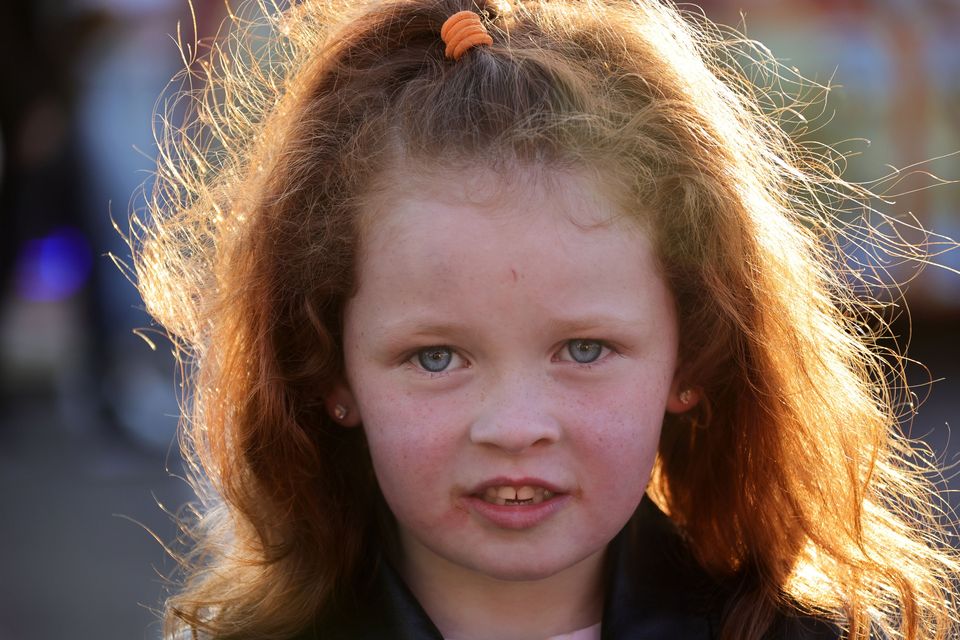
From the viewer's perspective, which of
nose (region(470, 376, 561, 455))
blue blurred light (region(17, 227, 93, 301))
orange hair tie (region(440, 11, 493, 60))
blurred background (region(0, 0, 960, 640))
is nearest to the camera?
nose (region(470, 376, 561, 455))

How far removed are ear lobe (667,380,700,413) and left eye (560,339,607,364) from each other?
249mm

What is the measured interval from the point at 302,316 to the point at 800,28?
5073mm

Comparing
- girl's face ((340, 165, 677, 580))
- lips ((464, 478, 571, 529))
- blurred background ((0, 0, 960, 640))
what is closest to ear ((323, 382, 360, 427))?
girl's face ((340, 165, 677, 580))

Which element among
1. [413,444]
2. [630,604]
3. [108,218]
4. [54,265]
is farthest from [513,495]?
[54,265]

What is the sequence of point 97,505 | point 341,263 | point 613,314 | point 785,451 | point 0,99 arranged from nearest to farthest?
1. point 613,314
2. point 341,263
3. point 785,451
4. point 97,505
5. point 0,99

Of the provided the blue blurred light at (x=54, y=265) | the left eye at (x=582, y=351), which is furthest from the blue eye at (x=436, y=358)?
the blue blurred light at (x=54, y=265)

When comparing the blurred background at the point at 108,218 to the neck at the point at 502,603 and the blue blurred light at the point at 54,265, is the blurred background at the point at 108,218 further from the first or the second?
the neck at the point at 502,603

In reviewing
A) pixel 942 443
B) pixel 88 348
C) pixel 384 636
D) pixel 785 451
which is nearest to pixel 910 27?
pixel 942 443

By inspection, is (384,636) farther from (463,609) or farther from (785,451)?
(785,451)

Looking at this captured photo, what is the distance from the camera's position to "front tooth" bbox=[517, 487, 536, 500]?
147 cm

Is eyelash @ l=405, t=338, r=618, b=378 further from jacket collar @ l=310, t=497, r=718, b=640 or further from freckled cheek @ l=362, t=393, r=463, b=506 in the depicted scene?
jacket collar @ l=310, t=497, r=718, b=640

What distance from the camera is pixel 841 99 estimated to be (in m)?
6.27

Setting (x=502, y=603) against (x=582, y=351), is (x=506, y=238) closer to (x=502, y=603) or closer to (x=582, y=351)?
(x=582, y=351)

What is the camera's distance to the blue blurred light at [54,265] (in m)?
6.38
